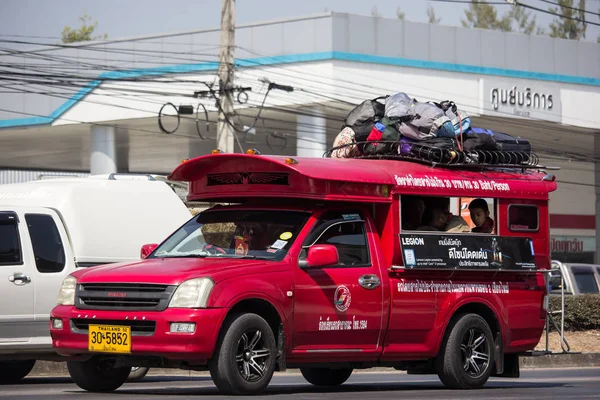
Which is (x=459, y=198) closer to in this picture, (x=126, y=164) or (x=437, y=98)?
(x=437, y=98)

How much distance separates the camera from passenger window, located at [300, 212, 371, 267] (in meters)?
11.3

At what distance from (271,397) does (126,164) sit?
44.1 meters

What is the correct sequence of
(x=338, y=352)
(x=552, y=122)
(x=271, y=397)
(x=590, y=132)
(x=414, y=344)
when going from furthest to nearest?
(x=590, y=132), (x=552, y=122), (x=414, y=344), (x=338, y=352), (x=271, y=397)

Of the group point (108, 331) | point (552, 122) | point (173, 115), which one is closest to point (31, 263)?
point (108, 331)

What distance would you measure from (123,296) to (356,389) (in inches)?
133

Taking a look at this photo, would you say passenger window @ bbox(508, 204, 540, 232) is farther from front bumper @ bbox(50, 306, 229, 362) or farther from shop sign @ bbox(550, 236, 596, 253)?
shop sign @ bbox(550, 236, 596, 253)

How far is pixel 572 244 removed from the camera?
54.4 meters

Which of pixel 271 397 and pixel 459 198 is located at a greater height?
pixel 459 198

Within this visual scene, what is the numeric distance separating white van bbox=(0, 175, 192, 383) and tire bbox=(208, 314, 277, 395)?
3.23 metres

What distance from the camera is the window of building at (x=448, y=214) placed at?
12305 mm

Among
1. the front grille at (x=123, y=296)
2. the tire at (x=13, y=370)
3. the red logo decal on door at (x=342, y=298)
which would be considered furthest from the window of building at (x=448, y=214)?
the tire at (x=13, y=370)

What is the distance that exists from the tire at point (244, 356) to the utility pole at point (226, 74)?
1798cm

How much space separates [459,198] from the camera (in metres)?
12.8

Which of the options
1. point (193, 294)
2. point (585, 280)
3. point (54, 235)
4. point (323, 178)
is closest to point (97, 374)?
point (193, 294)
